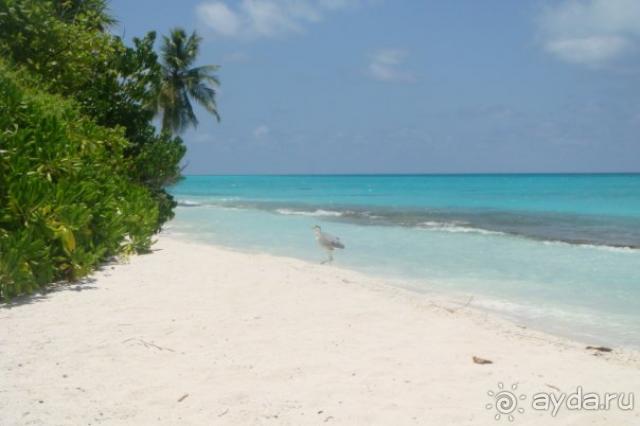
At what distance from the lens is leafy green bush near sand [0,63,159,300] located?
6012mm

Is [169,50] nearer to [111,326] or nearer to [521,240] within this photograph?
[521,240]

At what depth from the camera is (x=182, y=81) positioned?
3136 centimetres

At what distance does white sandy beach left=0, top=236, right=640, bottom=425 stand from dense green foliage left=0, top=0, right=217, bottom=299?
2.15 ft

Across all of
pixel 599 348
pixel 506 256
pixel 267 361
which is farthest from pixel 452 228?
pixel 267 361

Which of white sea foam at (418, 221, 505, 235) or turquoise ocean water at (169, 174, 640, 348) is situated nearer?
turquoise ocean water at (169, 174, 640, 348)

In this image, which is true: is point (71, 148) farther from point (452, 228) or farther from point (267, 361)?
point (452, 228)

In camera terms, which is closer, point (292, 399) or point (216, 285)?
point (292, 399)

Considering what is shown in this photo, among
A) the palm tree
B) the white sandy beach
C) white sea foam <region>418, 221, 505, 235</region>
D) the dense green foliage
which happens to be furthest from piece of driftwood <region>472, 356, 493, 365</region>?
the palm tree

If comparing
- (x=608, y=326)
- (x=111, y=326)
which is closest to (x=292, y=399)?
(x=111, y=326)

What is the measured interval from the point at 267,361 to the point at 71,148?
182 inches

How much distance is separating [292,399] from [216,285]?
376cm

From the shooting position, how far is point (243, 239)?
55.8ft

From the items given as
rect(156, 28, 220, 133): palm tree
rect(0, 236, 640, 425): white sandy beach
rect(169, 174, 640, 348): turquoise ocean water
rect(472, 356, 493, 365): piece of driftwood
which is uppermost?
rect(156, 28, 220, 133): palm tree

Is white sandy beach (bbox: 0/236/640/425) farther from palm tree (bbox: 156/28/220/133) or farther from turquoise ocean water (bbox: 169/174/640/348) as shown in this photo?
palm tree (bbox: 156/28/220/133)
